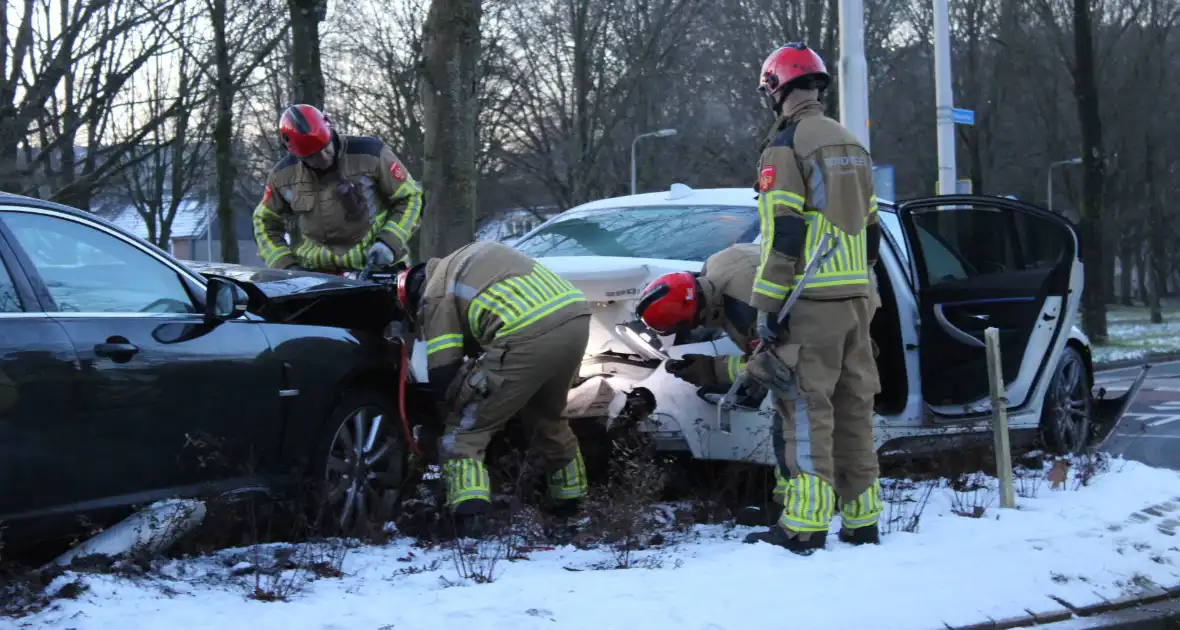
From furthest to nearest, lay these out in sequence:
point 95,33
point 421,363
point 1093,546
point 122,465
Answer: point 95,33 < point 421,363 < point 1093,546 < point 122,465

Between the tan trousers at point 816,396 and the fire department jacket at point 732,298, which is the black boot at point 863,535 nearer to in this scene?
the tan trousers at point 816,396

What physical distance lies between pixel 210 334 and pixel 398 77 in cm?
2991

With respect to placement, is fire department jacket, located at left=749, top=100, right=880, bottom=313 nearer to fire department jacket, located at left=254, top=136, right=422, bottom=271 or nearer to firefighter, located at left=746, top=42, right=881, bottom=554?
firefighter, located at left=746, top=42, right=881, bottom=554

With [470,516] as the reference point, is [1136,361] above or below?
below

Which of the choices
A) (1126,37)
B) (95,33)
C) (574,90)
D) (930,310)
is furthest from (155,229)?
(930,310)

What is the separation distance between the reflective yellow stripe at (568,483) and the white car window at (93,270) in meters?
1.91

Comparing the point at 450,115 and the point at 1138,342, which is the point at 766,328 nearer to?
the point at 450,115

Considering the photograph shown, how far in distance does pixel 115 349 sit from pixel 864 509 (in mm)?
2987

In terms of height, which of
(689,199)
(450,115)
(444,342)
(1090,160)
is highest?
(1090,160)

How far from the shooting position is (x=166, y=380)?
14.3ft

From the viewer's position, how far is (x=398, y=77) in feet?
110

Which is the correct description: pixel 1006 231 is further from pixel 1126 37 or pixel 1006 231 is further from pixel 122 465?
pixel 1126 37

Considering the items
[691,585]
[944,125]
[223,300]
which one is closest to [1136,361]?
[944,125]

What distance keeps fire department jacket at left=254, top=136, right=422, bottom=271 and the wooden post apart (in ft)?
10.2
